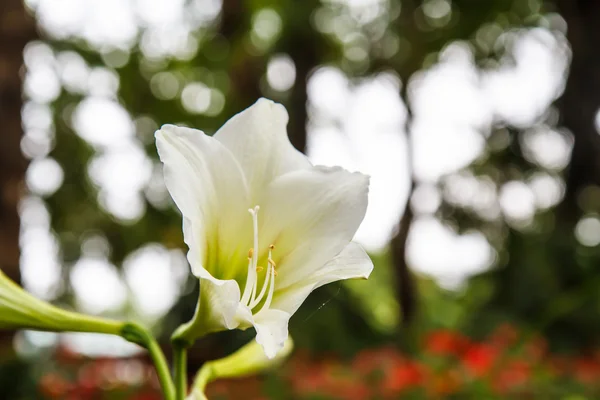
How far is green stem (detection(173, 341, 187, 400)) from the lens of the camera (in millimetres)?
544

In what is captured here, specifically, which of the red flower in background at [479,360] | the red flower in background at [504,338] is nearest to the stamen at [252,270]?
the red flower in background at [479,360]

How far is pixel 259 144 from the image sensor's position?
0.59 metres

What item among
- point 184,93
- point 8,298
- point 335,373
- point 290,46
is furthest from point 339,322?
point 8,298

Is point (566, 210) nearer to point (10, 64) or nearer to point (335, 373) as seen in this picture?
point (335, 373)

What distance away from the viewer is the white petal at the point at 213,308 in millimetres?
481

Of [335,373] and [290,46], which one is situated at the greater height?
[290,46]

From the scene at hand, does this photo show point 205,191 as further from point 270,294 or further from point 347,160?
point 347,160

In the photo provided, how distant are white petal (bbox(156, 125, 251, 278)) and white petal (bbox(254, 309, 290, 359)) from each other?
Answer: 0.07 meters

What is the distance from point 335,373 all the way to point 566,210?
11.8 ft

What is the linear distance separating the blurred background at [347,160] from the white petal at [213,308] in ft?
2.55

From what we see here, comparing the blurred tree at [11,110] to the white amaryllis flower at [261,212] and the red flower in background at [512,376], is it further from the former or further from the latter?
the white amaryllis flower at [261,212]

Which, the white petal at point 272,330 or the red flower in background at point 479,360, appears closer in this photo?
the white petal at point 272,330

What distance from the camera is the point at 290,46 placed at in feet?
11.6

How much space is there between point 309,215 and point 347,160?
1.11 meters
